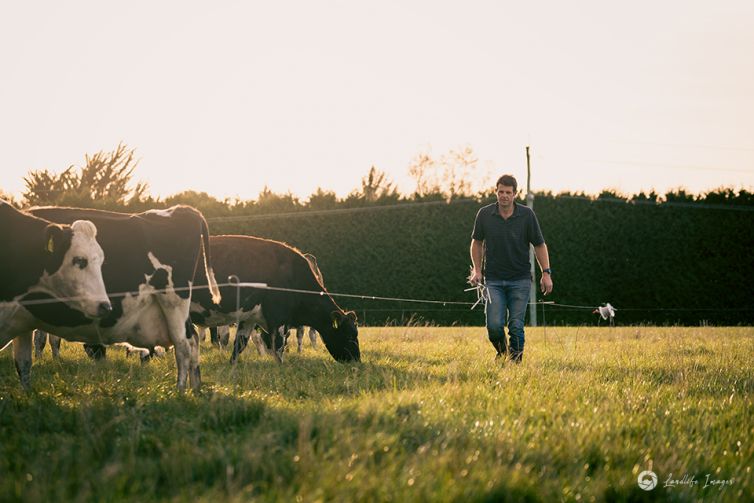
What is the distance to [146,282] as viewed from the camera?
7551 mm

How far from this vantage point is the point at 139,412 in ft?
16.1

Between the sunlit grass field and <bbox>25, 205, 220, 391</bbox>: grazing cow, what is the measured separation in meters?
0.40

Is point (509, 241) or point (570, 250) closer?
point (509, 241)

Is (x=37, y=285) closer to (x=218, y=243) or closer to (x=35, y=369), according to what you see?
(x=35, y=369)

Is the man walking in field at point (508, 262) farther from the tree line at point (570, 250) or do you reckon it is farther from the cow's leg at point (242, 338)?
the tree line at point (570, 250)

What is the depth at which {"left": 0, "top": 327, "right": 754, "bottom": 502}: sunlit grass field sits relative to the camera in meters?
3.31

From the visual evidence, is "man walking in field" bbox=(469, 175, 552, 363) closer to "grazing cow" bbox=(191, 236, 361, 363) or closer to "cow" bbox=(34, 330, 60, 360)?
"grazing cow" bbox=(191, 236, 361, 363)

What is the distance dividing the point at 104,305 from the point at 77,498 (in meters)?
3.62

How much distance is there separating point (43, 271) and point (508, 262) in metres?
5.03

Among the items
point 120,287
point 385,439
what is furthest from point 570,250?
point 385,439

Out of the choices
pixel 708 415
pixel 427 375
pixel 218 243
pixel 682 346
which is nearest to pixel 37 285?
pixel 427 375

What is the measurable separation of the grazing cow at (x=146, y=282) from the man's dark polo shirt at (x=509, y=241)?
3.44 meters

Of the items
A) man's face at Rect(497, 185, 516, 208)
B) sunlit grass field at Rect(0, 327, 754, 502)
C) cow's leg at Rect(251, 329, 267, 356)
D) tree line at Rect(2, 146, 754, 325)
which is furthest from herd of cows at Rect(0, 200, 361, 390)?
tree line at Rect(2, 146, 754, 325)

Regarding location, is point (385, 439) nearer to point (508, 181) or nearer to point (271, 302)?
point (508, 181)
